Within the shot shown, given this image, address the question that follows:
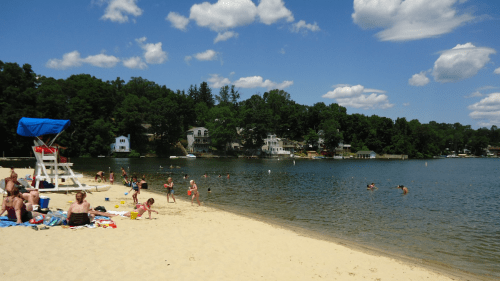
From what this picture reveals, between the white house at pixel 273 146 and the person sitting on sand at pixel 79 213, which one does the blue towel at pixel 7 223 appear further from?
the white house at pixel 273 146

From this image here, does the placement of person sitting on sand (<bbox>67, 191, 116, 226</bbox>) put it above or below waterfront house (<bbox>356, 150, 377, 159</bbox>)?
below

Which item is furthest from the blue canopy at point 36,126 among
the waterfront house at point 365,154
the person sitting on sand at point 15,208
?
the waterfront house at point 365,154

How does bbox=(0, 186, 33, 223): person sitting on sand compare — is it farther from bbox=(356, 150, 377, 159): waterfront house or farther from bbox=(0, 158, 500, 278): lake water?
bbox=(356, 150, 377, 159): waterfront house

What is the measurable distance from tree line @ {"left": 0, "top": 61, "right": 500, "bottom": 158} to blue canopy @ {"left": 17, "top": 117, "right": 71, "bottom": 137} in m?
70.2

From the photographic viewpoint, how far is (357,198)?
27.5 m

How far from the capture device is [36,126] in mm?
18188

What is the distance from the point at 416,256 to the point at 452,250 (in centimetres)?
215

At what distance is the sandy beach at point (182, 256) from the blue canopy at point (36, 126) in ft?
29.9

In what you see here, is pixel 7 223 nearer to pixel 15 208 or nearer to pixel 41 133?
pixel 15 208

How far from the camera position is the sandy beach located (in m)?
7.58

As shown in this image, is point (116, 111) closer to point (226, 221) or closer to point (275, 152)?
point (275, 152)

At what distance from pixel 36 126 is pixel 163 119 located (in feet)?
288

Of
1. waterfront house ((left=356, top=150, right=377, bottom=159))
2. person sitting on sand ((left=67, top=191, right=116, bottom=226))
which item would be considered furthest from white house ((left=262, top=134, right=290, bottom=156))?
person sitting on sand ((left=67, top=191, right=116, bottom=226))

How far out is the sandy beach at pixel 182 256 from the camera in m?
7.58
